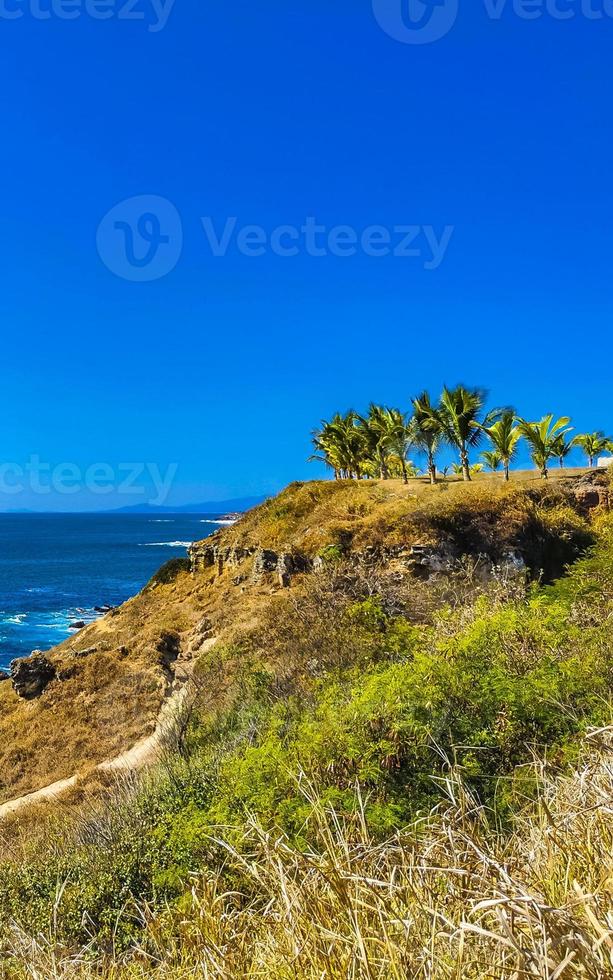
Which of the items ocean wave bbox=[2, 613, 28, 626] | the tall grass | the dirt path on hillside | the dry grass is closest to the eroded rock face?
the dry grass

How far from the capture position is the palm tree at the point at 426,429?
124 ft

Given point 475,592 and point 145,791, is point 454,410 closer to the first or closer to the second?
point 475,592

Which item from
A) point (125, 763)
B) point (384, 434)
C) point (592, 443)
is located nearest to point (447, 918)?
point (125, 763)

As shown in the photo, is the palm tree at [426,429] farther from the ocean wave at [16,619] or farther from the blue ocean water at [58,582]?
the ocean wave at [16,619]

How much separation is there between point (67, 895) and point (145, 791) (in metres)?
2.45

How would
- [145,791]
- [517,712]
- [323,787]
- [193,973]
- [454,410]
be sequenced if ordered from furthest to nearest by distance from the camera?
[454,410] < [145,791] < [517,712] < [323,787] < [193,973]

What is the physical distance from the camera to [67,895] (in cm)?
755

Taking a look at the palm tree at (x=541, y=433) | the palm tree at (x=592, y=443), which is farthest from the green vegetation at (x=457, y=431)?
the palm tree at (x=592, y=443)

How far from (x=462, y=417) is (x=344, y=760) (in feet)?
102

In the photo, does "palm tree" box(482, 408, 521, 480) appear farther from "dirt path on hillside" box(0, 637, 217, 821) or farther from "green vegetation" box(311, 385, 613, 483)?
"dirt path on hillside" box(0, 637, 217, 821)

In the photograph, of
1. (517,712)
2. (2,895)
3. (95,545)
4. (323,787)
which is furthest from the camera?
(95,545)

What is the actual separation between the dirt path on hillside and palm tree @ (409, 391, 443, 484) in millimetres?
24648

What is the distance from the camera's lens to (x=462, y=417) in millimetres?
36125

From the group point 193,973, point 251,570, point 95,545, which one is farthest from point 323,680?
point 95,545
